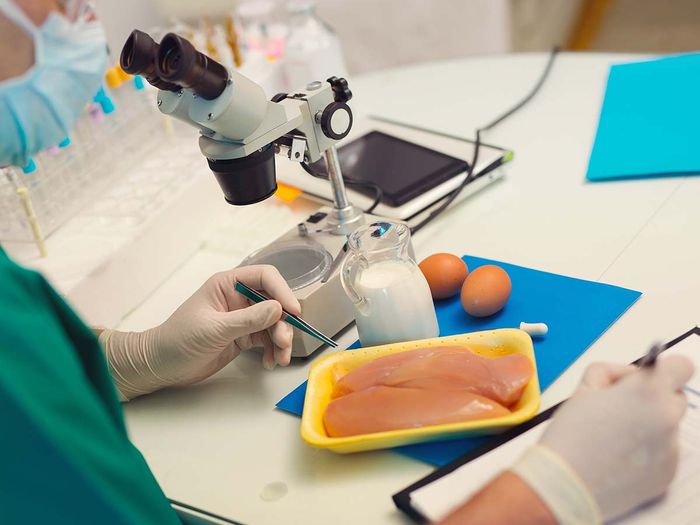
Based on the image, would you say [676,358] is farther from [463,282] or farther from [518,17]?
[518,17]

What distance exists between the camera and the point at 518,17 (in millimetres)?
3471

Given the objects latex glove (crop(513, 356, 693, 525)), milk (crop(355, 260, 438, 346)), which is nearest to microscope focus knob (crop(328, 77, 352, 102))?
milk (crop(355, 260, 438, 346))

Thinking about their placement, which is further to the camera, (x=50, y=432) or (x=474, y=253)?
(x=474, y=253)

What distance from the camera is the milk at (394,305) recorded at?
1096mm

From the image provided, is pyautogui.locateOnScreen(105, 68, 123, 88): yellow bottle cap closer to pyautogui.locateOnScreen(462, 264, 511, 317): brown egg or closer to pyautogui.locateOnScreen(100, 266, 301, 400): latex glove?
pyautogui.locateOnScreen(100, 266, 301, 400): latex glove

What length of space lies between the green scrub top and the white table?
0.67ft

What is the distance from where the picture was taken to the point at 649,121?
5.28 ft

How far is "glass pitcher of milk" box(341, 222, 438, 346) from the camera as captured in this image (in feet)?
3.60

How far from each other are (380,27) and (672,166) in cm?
149

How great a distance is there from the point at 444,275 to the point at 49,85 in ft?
2.09

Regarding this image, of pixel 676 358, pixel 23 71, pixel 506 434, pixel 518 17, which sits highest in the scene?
pixel 23 71

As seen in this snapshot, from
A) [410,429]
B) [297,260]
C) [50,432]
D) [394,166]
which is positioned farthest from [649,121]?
[50,432]

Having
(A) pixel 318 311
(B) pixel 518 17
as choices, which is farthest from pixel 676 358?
(B) pixel 518 17

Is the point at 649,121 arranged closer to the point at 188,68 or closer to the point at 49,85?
the point at 188,68
